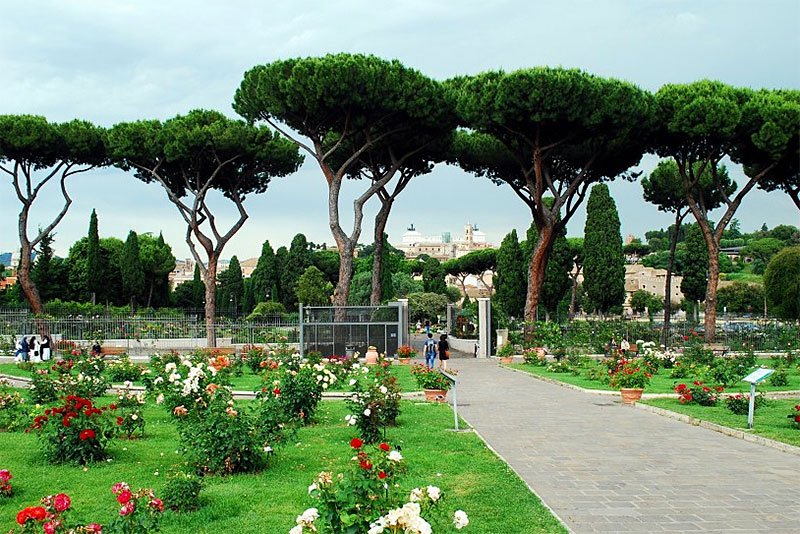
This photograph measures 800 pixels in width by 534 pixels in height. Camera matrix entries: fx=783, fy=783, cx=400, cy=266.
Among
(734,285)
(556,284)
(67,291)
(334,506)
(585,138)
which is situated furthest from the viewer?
(734,285)

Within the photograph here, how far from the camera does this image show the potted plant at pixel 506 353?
2781cm

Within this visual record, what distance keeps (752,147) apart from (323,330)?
18.6 meters

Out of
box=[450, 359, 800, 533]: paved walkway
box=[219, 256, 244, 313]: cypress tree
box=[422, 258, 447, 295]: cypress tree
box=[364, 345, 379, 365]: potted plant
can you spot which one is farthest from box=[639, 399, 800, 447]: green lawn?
box=[422, 258, 447, 295]: cypress tree

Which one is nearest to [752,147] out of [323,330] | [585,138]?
[585,138]

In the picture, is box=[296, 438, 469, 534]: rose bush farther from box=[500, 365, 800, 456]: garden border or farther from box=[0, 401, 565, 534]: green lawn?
box=[500, 365, 800, 456]: garden border

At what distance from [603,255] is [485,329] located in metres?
17.0

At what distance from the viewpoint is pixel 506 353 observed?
28.3 metres

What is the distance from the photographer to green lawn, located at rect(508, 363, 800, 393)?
17.3m

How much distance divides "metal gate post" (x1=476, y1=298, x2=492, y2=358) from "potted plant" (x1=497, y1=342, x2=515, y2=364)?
1721 millimetres

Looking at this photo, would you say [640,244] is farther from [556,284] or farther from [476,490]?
[476,490]

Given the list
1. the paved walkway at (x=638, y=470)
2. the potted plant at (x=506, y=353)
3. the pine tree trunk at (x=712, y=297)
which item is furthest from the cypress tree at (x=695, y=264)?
the paved walkway at (x=638, y=470)

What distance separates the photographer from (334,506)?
4402 mm

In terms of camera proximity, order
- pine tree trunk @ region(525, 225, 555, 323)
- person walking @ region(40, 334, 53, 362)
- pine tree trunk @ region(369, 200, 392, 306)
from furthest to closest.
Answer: pine tree trunk @ region(369, 200, 392, 306) < pine tree trunk @ region(525, 225, 555, 323) < person walking @ region(40, 334, 53, 362)

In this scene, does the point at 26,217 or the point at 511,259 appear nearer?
the point at 26,217
